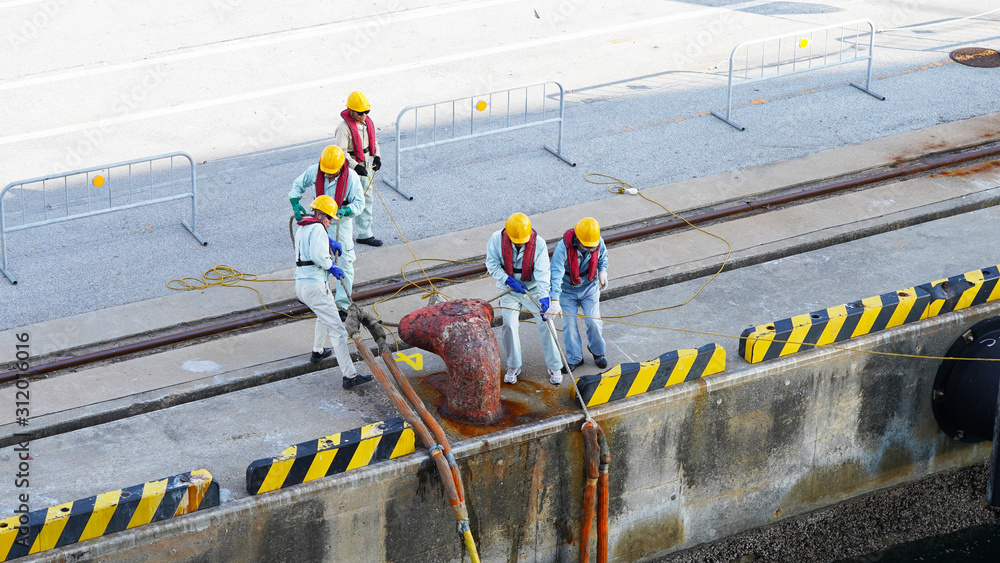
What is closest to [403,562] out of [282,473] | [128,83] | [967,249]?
[282,473]

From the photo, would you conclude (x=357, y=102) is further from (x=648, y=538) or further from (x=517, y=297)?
(x=648, y=538)

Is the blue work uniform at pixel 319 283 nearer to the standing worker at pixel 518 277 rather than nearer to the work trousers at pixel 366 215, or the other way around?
the standing worker at pixel 518 277

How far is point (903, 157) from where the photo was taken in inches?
531

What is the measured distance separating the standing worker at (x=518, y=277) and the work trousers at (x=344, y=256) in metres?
1.43

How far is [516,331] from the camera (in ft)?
30.6

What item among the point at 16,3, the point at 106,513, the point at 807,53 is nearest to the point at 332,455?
the point at 106,513

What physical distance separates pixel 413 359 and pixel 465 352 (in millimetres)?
1245

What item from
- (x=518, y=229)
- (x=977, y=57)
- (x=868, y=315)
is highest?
(x=518, y=229)

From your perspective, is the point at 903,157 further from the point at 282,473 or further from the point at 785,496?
the point at 282,473

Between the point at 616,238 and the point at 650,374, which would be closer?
the point at 650,374

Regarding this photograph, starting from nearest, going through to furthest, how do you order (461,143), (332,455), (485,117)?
(332,455), (461,143), (485,117)

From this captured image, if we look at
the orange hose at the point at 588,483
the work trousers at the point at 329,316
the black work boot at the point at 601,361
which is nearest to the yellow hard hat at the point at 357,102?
the work trousers at the point at 329,316

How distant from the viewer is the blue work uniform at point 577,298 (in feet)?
30.1

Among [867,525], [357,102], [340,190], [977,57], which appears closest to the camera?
[340,190]
